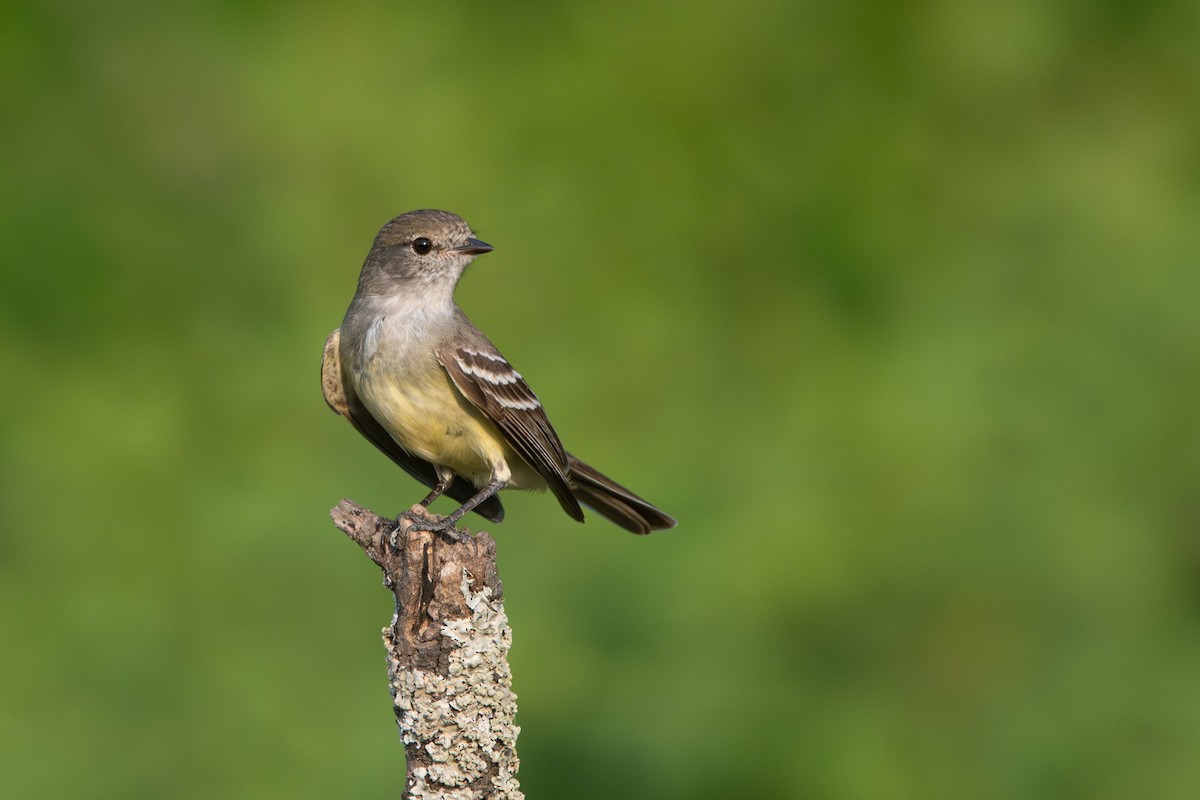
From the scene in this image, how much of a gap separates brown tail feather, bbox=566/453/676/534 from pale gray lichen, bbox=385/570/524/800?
2.01m

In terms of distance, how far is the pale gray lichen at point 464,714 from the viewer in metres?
3.95

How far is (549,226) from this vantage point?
8.70m

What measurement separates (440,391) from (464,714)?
6.22 feet

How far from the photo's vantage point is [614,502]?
20.2ft

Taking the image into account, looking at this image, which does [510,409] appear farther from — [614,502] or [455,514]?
[614,502]

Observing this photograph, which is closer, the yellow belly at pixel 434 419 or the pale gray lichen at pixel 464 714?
the pale gray lichen at pixel 464 714

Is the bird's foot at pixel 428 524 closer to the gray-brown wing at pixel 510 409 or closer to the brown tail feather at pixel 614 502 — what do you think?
the gray-brown wing at pixel 510 409

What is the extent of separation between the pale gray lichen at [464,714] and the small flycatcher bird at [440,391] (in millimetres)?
1211

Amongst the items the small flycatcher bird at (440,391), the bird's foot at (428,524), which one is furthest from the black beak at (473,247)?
the bird's foot at (428,524)

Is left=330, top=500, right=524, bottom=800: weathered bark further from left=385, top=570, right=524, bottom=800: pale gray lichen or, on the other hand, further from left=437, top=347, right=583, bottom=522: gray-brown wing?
left=437, top=347, right=583, bottom=522: gray-brown wing

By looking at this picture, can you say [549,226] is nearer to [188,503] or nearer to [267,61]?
[267,61]

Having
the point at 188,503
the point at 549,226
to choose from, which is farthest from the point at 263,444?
the point at 549,226

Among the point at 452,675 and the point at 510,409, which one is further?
the point at 510,409

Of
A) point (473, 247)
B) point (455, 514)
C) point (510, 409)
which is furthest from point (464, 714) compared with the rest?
point (473, 247)
